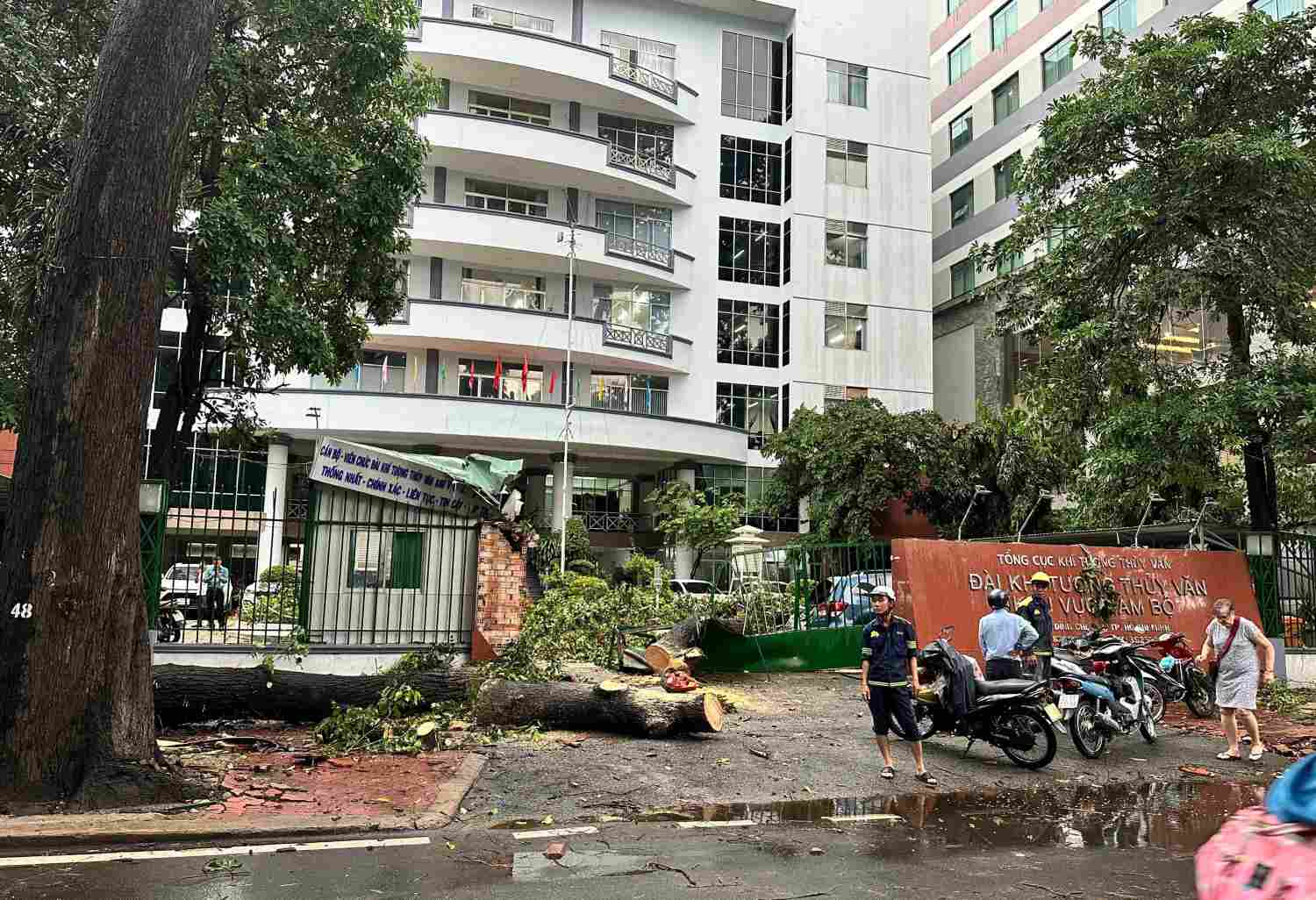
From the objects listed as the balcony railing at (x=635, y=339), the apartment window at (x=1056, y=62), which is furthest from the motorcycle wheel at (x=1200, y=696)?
the apartment window at (x=1056, y=62)

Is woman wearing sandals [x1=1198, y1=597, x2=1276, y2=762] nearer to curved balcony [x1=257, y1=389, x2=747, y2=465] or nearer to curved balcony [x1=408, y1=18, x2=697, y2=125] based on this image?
curved balcony [x1=257, y1=389, x2=747, y2=465]

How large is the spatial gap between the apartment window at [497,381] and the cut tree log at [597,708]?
2123 centimetres

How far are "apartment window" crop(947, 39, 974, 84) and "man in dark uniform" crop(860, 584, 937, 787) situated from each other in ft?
124

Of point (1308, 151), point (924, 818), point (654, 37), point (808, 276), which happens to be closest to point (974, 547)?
point (924, 818)

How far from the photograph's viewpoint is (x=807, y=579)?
15.3m

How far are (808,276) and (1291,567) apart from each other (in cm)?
2193

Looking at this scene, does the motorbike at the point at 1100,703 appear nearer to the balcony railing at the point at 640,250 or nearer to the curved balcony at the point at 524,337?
the curved balcony at the point at 524,337

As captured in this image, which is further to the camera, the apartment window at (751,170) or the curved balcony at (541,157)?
the apartment window at (751,170)

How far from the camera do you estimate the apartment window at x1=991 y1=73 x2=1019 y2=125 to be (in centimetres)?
3728

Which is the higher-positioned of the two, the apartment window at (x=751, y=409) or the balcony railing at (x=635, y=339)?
the balcony railing at (x=635, y=339)

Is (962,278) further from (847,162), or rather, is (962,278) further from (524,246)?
(524,246)

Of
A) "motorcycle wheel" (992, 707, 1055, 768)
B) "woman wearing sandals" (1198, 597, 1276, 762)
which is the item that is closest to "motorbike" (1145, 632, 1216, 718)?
"woman wearing sandals" (1198, 597, 1276, 762)

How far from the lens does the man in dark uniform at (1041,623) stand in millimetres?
10352

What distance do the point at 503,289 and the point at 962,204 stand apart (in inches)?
793
